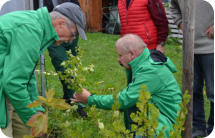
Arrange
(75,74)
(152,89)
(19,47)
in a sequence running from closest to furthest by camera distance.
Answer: (19,47), (75,74), (152,89)

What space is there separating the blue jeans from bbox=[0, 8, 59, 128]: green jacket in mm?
1830

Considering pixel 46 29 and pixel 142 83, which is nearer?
pixel 46 29

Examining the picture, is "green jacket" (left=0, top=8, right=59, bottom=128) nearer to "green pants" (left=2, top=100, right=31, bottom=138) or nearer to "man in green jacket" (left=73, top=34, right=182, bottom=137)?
"green pants" (left=2, top=100, right=31, bottom=138)

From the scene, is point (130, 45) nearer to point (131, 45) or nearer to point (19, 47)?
point (131, 45)

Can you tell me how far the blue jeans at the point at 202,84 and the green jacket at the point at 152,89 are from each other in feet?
3.02

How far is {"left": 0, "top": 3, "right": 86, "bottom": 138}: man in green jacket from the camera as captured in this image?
6.86 ft

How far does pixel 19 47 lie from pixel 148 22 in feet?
5.80

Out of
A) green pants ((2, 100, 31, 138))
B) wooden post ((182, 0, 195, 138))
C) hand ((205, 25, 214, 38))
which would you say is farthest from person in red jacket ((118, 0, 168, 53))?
green pants ((2, 100, 31, 138))

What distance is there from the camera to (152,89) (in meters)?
2.53

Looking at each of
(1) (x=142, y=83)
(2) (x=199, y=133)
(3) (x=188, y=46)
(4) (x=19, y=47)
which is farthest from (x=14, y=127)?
(2) (x=199, y=133)

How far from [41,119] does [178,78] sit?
15.1 ft

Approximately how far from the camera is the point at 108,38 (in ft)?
34.7

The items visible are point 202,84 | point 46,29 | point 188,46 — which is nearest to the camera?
point 46,29

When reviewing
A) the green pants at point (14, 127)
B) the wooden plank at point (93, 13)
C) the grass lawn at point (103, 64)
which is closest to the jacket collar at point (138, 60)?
the grass lawn at point (103, 64)
